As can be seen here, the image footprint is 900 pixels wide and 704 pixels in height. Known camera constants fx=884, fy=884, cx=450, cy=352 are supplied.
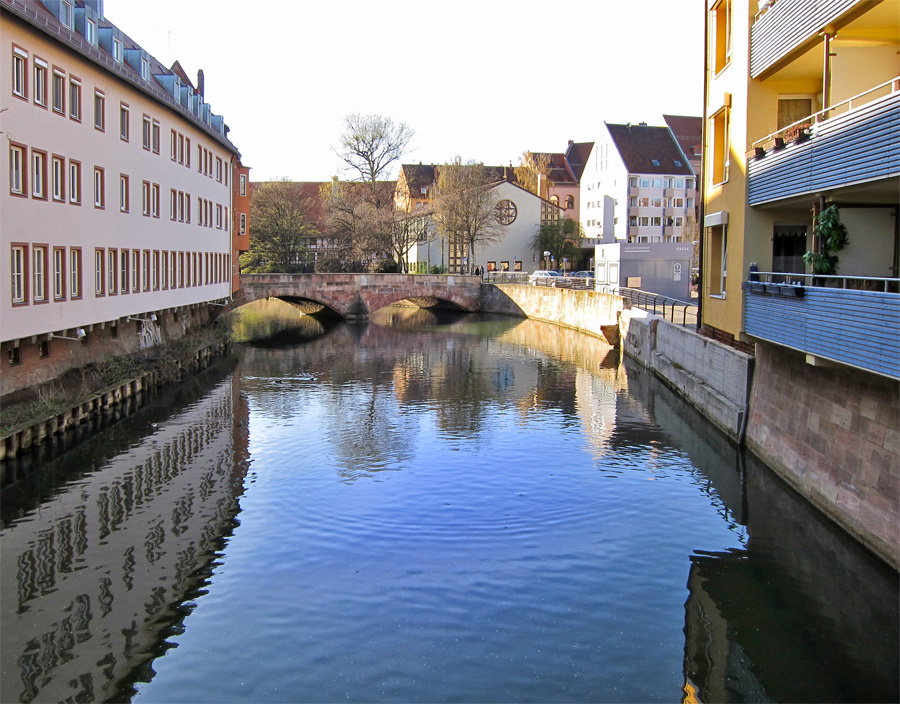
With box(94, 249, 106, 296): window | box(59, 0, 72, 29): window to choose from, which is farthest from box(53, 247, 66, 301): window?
box(59, 0, 72, 29): window

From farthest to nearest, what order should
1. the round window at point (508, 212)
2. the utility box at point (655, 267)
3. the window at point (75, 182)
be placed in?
the round window at point (508, 212)
the utility box at point (655, 267)
the window at point (75, 182)

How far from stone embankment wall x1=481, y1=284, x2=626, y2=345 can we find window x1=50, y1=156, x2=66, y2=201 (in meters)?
27.4

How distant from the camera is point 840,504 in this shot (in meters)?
14.2

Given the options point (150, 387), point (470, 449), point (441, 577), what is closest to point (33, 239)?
point (150, 387)

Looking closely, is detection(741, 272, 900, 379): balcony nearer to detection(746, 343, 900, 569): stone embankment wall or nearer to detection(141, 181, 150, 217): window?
detection(746, 343, 900, 569): stone embankment wall

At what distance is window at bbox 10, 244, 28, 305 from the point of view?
817 inches

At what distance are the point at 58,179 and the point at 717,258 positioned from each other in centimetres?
1756

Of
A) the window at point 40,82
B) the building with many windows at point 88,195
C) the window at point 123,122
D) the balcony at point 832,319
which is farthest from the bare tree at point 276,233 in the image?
the balcony at point 832,319

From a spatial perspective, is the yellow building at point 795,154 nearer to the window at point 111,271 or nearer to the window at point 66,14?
the window at point 111,271

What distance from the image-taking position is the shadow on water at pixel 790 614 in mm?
10297

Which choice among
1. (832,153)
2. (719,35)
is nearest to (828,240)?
(832,153)

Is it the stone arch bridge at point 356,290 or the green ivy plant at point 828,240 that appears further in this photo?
the stone arch bridge at point 356,290

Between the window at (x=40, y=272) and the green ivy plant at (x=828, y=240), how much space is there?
58.1ft

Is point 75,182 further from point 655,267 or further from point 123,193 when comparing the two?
point 655,267
